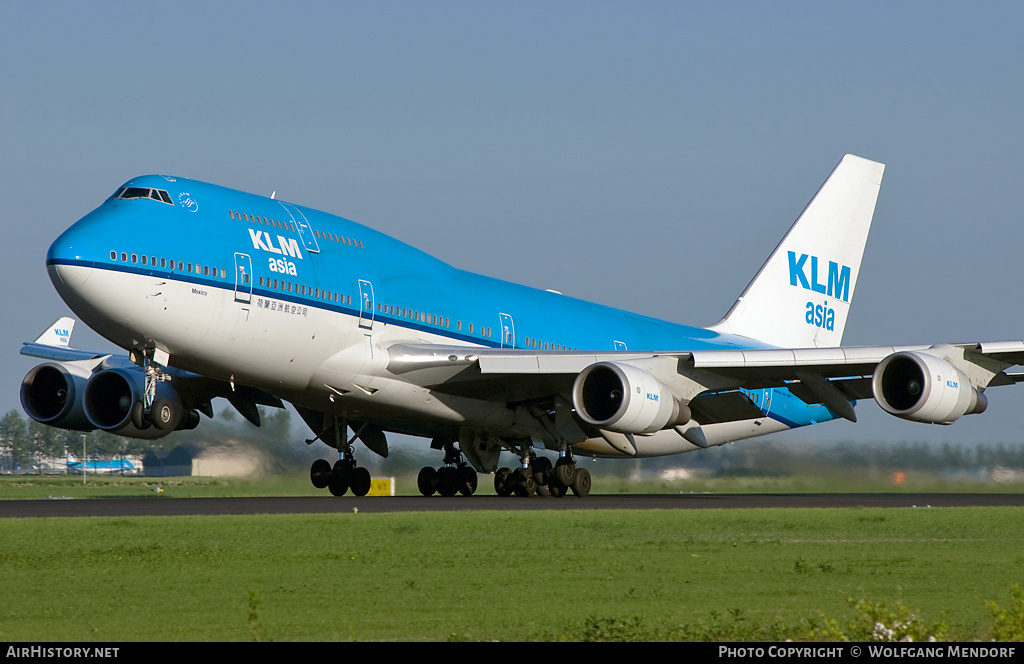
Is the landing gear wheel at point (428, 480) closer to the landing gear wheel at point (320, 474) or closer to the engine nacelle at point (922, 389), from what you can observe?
the landing gear wheel at point (320, 474)

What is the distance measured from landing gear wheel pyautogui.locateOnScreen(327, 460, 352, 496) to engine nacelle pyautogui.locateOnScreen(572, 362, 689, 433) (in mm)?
6972

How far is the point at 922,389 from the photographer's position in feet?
77.3

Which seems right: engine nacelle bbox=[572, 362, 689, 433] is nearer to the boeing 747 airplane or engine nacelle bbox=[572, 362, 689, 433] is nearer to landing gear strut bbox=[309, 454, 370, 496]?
the boeing 747 airplane

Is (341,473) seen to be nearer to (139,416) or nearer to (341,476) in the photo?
(341,476)

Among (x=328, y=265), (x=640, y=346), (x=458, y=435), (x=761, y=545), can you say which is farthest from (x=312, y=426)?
(x=761, y=545)

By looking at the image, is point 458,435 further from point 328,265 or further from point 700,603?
point 700,603

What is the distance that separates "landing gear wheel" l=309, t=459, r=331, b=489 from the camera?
1137 inches

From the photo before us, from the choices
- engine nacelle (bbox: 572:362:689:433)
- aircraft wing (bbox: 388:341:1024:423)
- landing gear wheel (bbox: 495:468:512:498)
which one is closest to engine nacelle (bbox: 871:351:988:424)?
aircraft wing (bbox: 388:341:1024:423)

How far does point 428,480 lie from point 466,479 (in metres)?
1.00

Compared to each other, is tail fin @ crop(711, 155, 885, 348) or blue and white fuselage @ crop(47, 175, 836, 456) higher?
tail fin @ crop(711, 155, 885, 348)

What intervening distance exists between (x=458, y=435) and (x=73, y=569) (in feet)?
55.4

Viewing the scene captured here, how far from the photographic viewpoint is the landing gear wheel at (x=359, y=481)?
2879cm

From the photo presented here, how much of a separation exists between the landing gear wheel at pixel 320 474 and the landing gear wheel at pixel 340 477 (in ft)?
0.60

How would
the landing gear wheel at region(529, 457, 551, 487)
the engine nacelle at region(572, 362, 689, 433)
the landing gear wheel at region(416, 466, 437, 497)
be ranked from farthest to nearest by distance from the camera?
the landing gear wheel at region(416, 466, 437, 497)
the landing gear wheel at region(529, 457, 551, 487)
the engine nacelle at region(572, 362, 689, 433)
